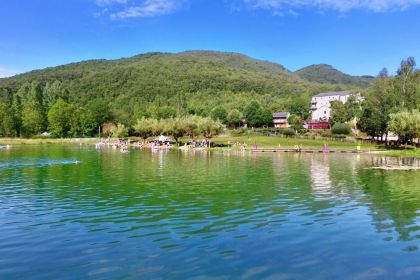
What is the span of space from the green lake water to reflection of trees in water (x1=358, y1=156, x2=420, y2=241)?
9cm

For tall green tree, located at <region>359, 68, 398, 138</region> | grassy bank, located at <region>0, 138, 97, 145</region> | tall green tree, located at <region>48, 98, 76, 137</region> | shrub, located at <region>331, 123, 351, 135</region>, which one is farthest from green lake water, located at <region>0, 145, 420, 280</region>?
tall green tree, located at <region>48, 98, 76, 137</region>

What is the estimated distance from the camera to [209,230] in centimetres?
1886

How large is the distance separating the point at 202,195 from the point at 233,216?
22.9 feet

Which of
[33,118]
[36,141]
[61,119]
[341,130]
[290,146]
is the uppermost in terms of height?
[33,118]

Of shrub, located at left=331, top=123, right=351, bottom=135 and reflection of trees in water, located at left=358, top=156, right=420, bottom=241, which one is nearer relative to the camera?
reflection of trees in water, located at left=358, top=156, right=420, bottom=241

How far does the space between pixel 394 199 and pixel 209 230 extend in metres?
15.9

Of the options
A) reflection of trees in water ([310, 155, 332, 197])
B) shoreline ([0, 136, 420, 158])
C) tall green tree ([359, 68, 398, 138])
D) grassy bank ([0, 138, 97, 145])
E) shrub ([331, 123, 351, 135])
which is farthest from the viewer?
shrub ([331, 123, 351, 135])

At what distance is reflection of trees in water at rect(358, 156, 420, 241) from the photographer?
2038 cm

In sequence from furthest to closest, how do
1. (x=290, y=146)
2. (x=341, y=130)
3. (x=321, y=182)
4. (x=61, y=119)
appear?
(x=61, y=119), (x=341, y=130), (x=290, y=146), (x=321, y=182)

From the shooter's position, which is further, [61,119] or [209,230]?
[61,119]

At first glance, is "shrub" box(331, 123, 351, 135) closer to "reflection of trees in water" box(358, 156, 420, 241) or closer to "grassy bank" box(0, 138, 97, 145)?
"grassy bank" box(0, 138, 97, 145)

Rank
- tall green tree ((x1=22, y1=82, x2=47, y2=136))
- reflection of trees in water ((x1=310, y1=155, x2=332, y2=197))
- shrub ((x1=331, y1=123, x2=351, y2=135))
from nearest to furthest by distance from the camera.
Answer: reflection of trees in water ((x1=310, y1=155, x2=332, y2=197)), shrub ((x1=331, y1=123, x2=351, y2=135)), tall green tree ((x1=22, y1=82, x2=47, y2=136))

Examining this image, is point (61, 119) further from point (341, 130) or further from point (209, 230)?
point (209, 230)

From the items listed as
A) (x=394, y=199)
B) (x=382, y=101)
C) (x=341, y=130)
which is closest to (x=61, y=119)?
(x=341, y=130)
